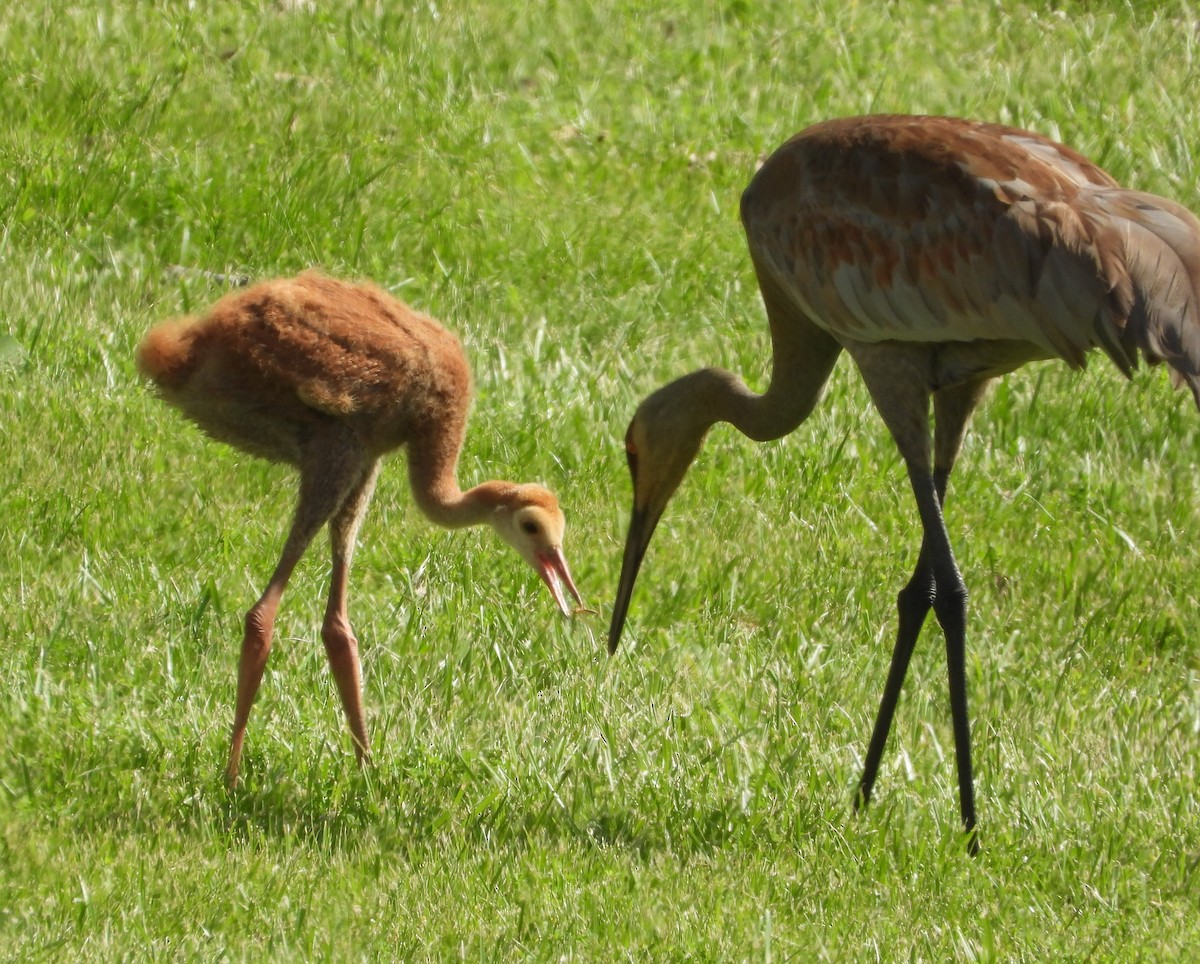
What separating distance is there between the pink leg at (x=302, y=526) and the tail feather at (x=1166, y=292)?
6.99 feet

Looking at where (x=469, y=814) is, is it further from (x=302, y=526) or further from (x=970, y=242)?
(x=970, y=242)

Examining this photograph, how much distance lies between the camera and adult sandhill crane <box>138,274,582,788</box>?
18.0 ft

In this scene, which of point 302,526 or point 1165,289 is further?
point 302,526

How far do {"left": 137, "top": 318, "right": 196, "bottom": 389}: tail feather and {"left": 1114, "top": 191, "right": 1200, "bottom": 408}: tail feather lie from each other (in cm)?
255

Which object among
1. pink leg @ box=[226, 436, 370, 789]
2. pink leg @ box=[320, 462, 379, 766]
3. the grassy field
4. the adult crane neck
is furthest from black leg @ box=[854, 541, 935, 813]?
pink leg @ box=[226, 436, 370, 789]

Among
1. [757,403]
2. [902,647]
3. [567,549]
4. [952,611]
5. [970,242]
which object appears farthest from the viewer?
[567,549]

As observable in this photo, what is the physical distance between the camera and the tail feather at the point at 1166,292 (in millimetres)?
5086

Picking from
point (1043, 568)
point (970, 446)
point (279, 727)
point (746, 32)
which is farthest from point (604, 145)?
point (279, 727)

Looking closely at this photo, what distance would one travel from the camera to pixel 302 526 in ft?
18.0

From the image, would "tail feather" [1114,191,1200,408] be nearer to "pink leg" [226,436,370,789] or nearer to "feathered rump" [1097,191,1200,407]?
"feathered rump" [1097,191,1200,407]

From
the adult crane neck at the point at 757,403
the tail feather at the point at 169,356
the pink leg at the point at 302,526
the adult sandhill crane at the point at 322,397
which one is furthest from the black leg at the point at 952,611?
the tail feather at the point at 169,356

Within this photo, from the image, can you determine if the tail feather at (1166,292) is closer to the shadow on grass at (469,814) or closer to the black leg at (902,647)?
the black leg at (902,647)

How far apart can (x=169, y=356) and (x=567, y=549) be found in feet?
5.90

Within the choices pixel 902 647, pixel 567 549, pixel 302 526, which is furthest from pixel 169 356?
pixel 902 647
